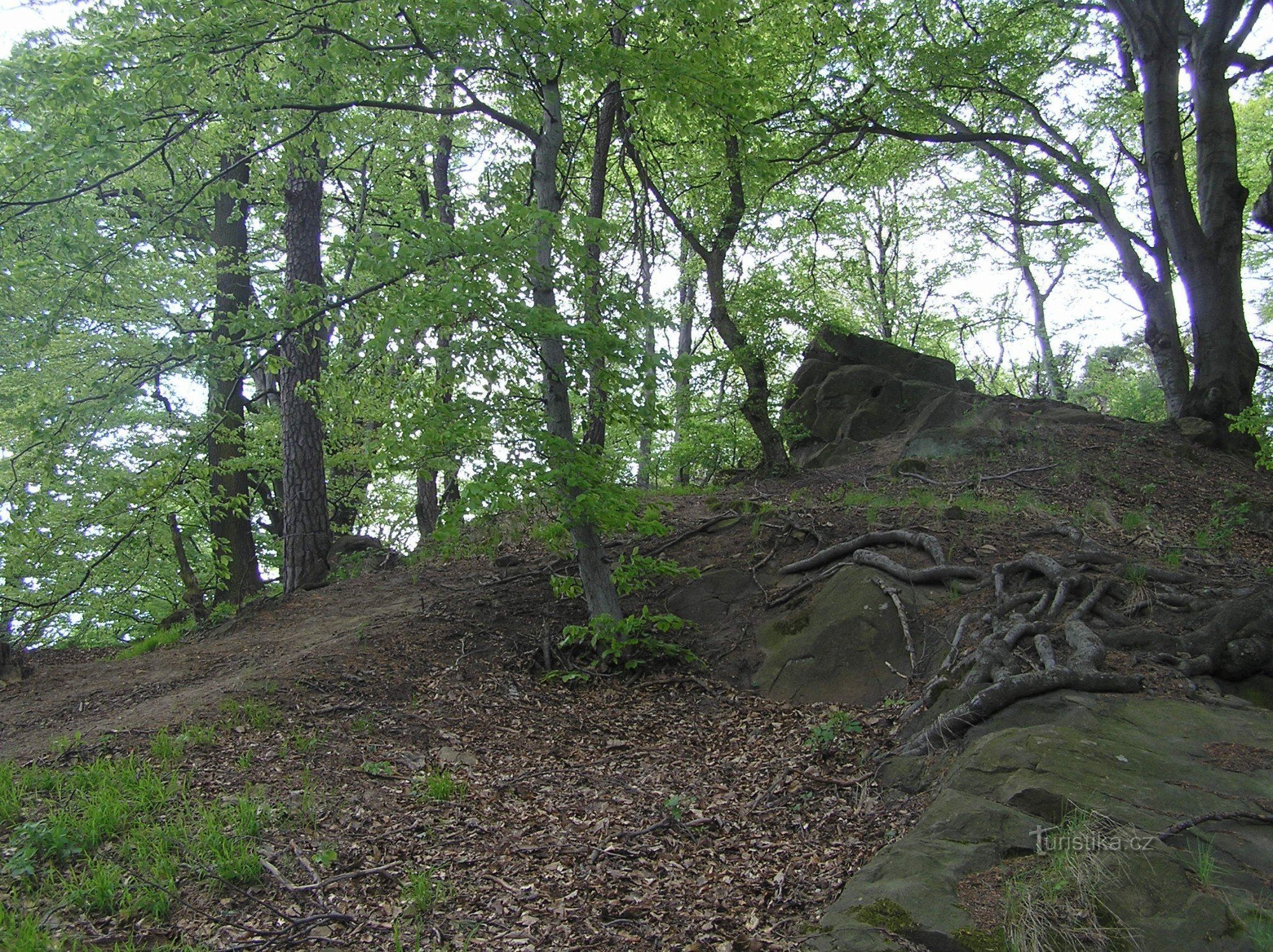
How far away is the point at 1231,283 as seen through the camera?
11555mm

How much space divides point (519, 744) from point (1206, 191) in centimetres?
1314

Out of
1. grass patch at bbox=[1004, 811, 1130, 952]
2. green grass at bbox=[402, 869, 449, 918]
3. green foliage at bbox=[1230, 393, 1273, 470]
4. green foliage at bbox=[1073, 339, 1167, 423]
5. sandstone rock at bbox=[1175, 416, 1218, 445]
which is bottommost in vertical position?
green grass at bbox=[402, 869, 449, 918]

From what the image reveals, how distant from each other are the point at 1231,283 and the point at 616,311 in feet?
35.2

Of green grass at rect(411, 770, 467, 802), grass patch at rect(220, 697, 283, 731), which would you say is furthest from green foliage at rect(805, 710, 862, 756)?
grass patch at rect(220, 697, 283, 731)

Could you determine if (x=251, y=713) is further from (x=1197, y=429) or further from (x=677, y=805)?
(x=1197, y=429)

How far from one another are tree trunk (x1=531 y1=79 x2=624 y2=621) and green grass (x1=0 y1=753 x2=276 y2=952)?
3192 mm

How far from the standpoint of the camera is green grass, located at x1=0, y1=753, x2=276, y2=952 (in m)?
3.53

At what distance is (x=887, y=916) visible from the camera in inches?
117

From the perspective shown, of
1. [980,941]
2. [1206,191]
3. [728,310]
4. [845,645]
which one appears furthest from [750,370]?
[980,941]

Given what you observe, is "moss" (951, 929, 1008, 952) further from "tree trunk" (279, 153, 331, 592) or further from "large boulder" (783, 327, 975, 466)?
"large boulder" (783, 327, 975, 466)

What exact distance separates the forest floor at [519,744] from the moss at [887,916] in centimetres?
35

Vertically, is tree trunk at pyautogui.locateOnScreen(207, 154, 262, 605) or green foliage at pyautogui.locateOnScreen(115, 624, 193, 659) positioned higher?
tree trunk at pyautogui.locateOnScreen(207, 154, 262, 605)

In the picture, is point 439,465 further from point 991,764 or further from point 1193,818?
point 1193,818

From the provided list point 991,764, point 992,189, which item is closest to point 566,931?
point 991,764
